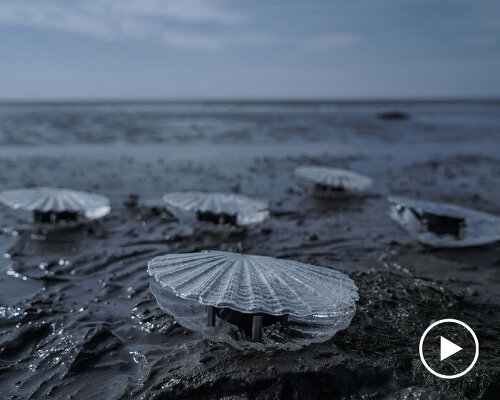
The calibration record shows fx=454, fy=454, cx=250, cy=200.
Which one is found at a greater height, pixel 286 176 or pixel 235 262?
pixel 235 262

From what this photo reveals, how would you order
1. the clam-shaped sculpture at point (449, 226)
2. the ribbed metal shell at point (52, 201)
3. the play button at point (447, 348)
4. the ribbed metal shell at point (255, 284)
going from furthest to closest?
1. the ribbed metal shell at point (52, 201)
2. the clam-shaped sculpture at point (449, 226)
3. the play button at point (447, 348)
4. the ribbed metal shell at point (255, 284)

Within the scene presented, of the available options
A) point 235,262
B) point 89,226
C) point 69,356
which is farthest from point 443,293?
point 89,226

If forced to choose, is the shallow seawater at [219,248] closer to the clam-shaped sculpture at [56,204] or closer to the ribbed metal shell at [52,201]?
the clam-shaped sculpture at [56,204]

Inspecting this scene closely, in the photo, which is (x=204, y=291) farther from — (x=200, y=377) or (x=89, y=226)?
(x=89, y=226)

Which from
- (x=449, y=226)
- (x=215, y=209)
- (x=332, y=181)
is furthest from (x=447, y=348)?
(x=332, y=181)

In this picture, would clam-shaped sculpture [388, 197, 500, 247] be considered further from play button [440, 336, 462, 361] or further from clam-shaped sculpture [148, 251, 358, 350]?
clam-shaped sculpture [148, 251, 358, 350]

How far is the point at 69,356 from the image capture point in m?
4.66

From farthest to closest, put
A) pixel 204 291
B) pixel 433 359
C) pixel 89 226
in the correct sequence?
pixel 89 226, pixel 433 359, pixel 204 291

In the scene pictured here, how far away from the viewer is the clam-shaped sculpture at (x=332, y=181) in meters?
11.7

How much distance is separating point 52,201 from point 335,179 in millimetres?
6871

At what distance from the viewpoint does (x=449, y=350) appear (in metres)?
4.72

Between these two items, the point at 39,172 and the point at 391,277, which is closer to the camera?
the point at 391,277

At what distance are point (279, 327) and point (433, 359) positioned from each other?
5.06 ft

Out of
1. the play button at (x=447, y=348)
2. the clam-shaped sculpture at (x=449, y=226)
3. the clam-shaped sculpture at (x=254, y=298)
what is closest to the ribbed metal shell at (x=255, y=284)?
the clam-shaped sculpture at (x=254, y=298)
